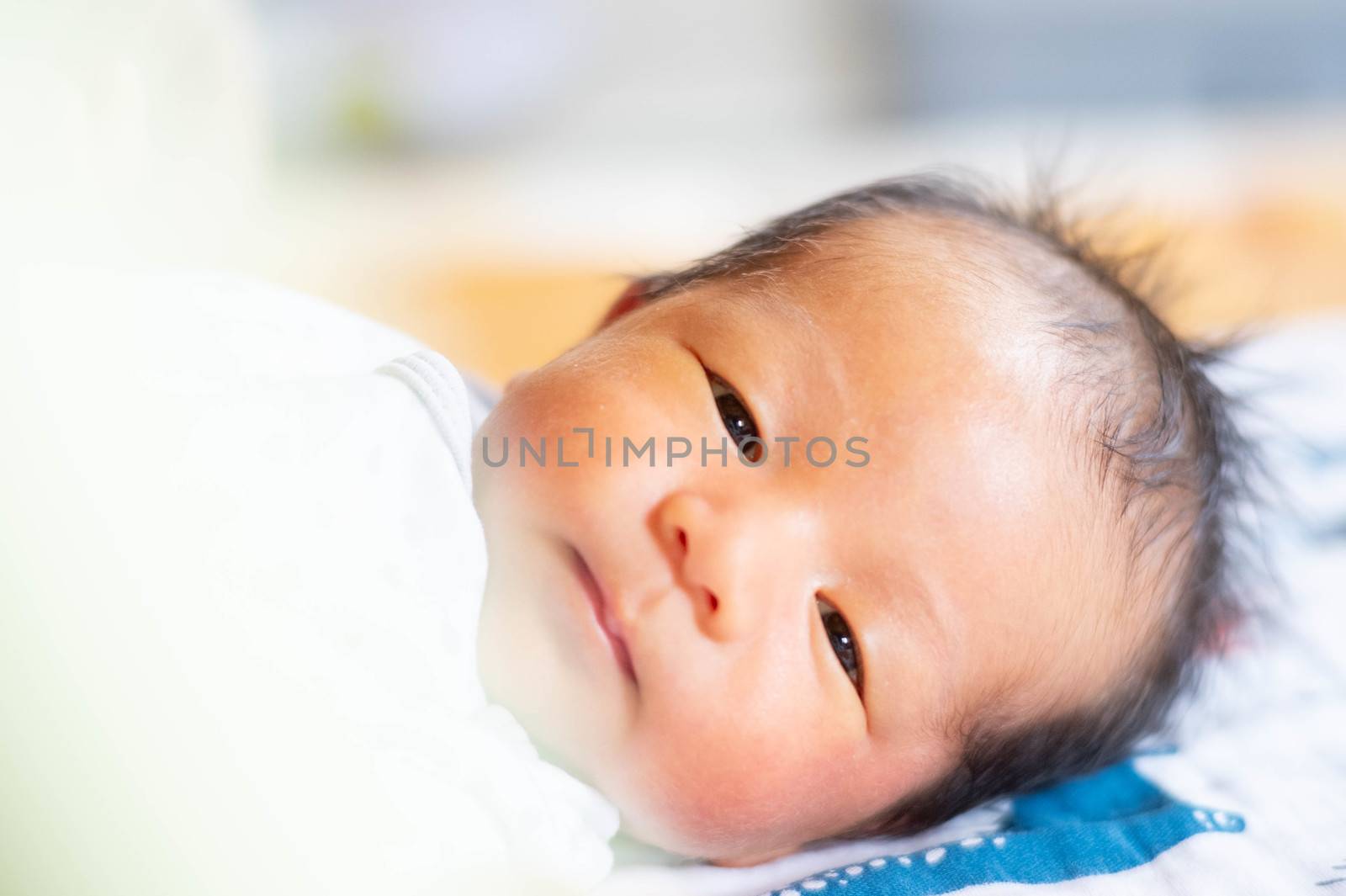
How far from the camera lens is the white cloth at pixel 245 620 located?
491 millimetres

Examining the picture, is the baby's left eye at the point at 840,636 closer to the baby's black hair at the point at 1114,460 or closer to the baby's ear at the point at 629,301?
the baby's black hair at the point at 1114,460

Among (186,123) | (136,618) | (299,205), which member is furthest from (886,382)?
(299,205)

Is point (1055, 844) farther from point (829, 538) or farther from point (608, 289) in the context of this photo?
point (608, 289)

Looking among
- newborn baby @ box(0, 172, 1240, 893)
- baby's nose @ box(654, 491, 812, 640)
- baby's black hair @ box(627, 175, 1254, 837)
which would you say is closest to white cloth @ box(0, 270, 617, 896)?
newborn baby @ box(0, 172, 1240, 893)

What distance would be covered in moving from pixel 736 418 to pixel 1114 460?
266 mm

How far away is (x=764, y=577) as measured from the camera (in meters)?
0.68

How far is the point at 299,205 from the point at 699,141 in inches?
38.9

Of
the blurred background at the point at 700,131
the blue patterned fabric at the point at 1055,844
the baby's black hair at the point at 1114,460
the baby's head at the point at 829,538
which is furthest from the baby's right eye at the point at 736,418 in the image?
the blurred background at the point at 700,131

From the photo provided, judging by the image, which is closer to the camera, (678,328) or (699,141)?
(678,328)

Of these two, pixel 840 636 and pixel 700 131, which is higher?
pixel 700 131

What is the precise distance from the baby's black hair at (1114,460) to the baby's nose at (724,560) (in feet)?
0.64

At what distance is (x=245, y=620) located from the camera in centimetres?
58

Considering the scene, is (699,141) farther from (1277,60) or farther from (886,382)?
(886,382)

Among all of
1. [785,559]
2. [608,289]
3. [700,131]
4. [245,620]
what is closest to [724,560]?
[785,559]
